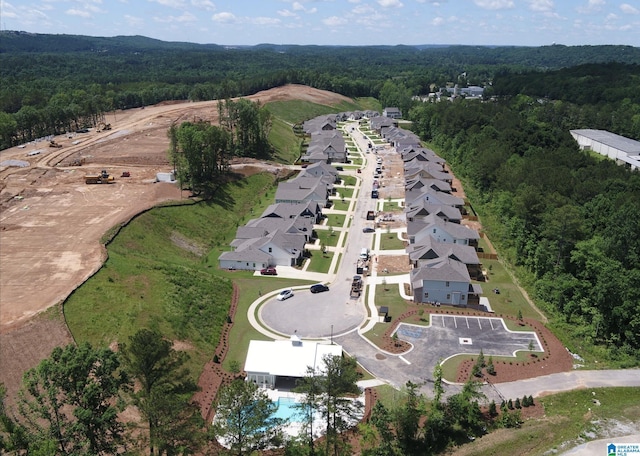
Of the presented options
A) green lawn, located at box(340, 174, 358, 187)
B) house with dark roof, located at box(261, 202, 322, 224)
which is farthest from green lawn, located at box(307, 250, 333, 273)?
green lawn, located at box(340, 174, 358, 187)

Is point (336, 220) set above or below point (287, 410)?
below

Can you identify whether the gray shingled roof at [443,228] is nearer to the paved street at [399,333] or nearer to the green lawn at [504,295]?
the green lawn at [504,295]

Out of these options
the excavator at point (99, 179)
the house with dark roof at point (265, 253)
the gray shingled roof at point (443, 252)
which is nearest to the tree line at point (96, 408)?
the house with dark roof at point (265, 253)

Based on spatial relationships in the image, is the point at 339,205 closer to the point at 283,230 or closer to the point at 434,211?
the point at 434,211

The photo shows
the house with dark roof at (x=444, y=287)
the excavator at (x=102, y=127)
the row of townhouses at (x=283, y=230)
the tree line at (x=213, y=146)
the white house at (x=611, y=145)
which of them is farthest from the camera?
the excavator at (x=102, y=127)

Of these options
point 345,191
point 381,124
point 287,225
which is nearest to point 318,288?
point 287,225

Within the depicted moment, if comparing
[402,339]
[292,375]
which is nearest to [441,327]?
[402,339]

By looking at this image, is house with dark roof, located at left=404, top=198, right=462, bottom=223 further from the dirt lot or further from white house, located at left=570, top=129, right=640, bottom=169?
white house, located at left=570, top=129, right=640, bottom=169

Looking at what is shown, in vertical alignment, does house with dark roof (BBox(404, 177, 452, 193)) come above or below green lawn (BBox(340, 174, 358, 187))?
above
